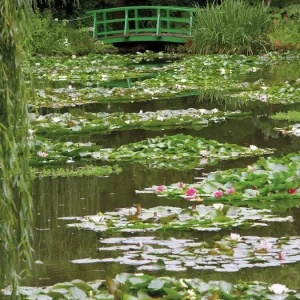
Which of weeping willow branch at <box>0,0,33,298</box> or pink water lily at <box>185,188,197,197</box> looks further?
pink water lily at <box>185,188,197,197</box>

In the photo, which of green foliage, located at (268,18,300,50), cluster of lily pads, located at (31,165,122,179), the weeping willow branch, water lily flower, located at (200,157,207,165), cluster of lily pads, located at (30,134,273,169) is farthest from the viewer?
green foliage, located at (268,18,300,50)

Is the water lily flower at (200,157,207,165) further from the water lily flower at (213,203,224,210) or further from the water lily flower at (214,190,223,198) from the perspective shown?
the water lily flower at (213,203,224,210)

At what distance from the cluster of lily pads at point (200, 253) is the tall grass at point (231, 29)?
826 inches

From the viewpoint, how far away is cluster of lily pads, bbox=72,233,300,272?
589 cm

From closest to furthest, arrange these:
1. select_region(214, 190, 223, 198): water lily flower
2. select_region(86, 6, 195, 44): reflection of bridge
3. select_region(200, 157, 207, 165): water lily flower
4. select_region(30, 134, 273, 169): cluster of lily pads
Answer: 1. select_region(214, 190, 223, 198): water lily flower
2. select_region(200, 157, 207, 165): water lily flower
3. select_region(30, 134, 273, 169): cluster of lily pads
4. select_region(86, 6, 195, 44): reflection of bridge

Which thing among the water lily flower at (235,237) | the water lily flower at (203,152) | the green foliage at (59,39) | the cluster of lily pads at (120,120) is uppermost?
the water lily flower at (235,237)

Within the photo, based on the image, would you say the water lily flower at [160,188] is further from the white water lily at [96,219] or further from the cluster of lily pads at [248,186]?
the white water lily at [96,219]

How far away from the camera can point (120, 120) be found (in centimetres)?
1300

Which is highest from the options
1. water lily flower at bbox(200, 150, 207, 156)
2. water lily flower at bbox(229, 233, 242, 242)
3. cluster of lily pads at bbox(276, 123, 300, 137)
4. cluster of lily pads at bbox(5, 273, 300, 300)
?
cluster of lily pads at bbox(5, 273, 300, 300)

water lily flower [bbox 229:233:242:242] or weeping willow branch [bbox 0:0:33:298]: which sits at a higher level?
weeping willow branch [bbox 0:0:33:298]

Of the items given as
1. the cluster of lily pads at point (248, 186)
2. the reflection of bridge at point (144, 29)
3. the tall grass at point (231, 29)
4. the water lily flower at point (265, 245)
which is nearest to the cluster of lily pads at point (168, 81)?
the tall grass at point (231, 29)

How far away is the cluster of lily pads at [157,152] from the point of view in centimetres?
994

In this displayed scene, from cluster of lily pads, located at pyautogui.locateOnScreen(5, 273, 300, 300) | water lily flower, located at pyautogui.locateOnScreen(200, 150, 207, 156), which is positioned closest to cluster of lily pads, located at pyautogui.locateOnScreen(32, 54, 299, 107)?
water lily flower, located at pyautogui.locateOnScreen(200, 150, 207, 156)

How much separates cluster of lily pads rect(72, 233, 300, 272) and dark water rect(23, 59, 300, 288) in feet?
0.29
